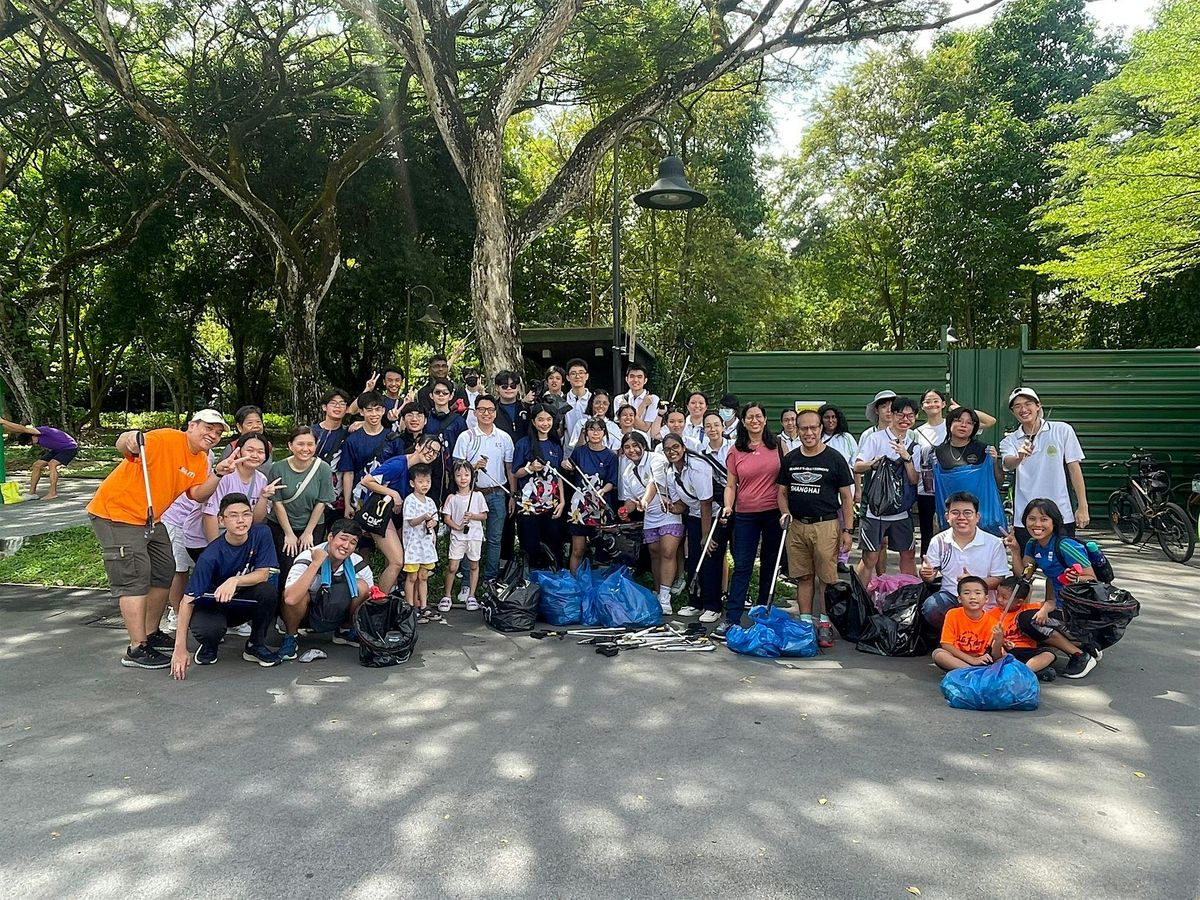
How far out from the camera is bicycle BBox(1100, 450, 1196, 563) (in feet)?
29.3

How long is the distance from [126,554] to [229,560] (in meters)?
0.66

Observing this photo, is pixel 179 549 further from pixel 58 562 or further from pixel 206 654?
pixel 58 562

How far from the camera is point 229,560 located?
5371mm

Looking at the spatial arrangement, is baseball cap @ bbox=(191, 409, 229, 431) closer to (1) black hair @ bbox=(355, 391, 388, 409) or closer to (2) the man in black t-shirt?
(1) black hair @ bbox=(355, 391, 388, 409)

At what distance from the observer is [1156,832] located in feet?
10.8

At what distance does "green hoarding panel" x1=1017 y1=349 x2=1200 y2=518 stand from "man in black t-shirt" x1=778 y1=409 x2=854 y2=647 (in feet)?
19.2

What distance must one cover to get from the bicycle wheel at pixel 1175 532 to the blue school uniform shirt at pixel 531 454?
6.67 meters

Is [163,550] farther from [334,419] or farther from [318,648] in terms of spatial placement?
[334,419]

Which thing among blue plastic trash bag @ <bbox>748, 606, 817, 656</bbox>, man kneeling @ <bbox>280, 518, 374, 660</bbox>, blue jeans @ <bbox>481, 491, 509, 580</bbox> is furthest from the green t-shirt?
blue plastic trash bag @ <bbox>748, 606, 817, 656</bbox>

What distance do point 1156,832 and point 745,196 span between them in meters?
19.7

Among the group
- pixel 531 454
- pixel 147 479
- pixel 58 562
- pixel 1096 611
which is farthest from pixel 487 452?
pixel 58 562

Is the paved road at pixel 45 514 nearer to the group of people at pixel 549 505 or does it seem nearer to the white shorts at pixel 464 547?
the group of people at pixel 549 505

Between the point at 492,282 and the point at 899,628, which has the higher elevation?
the point at 492,282

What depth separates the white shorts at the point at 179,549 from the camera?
5.85 metres
